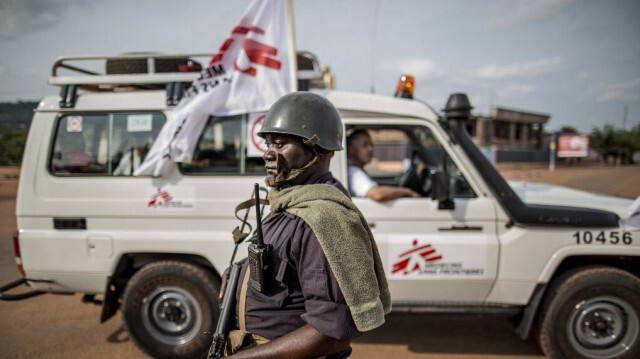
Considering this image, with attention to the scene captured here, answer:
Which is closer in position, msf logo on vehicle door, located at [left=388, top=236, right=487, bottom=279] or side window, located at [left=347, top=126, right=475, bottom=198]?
msf logo on vehicle door, located at [left=388, top=236, right=487, bottom=279]

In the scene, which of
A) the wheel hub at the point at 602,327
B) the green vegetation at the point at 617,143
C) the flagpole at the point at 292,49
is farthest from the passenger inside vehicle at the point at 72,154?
the green vegetation at the point at 617,143

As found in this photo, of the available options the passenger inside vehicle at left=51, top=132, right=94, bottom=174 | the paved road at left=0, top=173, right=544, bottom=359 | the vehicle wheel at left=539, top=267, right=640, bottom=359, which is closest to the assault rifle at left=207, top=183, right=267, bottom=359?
the paved road at left=0, top=173, right=544, bottom=359

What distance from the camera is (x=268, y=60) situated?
313 centimetres

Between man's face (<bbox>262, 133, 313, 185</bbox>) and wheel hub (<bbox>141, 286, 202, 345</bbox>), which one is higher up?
man's face (<bbox>262, 133, 313, 185</bbox>)

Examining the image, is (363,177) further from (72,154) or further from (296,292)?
(72,154)

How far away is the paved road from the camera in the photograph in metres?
3.29

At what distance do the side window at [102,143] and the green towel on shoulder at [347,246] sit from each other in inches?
90.8

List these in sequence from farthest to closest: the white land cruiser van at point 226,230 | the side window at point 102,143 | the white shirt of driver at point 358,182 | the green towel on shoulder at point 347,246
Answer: the side window at point 102,143
the white shirt of driver at point 358,182
the white land cruiser van at point 226,230
the green towel on shoulder at point 347,246

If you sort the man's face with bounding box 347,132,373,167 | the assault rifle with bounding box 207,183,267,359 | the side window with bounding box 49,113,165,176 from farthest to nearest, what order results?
the man's face with bounding box 347,132,373,167 < the side window with bounding box 49,113,165,176 < the assault rifle with bounding box 207,183,267,359

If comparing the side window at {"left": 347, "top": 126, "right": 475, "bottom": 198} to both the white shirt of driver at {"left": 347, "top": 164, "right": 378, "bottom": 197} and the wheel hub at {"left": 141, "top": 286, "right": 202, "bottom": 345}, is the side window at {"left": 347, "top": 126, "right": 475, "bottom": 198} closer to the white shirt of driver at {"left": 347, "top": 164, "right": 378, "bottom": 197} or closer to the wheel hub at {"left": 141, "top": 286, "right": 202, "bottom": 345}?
the white shirt of driver at {"left": 347, "top": 164, "right": 378, "bottom": 197}

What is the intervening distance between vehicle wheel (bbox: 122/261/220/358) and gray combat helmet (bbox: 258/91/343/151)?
2022 mm

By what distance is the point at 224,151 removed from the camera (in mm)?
3062

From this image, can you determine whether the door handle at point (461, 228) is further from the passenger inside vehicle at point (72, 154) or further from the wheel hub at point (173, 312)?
the passenger inside vehicle at point (72, 154)

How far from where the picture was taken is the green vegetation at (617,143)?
43.3 m
